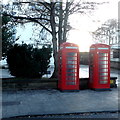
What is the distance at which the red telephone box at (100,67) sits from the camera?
10008 mm

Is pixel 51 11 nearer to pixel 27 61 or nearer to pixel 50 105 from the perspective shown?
pixel 27 61

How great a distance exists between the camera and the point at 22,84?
32.8 ft

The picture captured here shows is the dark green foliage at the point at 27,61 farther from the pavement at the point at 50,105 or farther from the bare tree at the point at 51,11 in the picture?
the pavement at the point at 50,105

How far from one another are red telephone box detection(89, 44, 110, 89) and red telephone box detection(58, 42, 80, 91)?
3.28ft

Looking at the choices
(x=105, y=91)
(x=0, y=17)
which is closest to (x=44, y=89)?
(x=105, y=91)

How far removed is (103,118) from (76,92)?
3.99 meters

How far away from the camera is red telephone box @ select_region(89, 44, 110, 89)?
10008 mm

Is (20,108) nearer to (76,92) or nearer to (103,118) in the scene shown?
(103,118)

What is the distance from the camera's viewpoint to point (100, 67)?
401 inches

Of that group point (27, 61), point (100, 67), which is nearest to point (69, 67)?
point (100, 67)

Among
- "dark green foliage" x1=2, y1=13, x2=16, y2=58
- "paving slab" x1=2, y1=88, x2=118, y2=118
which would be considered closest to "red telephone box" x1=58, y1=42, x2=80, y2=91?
"paving slab" x1=2, y1=88, x2=118, y2=118

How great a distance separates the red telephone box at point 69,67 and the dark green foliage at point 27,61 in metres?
1.78

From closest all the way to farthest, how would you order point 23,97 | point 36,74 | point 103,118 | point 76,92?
point 103,118 < point 23,97 < point 76,92 < point 36,74

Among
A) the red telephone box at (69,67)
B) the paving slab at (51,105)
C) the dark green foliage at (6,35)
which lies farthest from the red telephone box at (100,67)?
the dark green foliage at (6,35)
